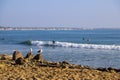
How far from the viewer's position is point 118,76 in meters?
15.5

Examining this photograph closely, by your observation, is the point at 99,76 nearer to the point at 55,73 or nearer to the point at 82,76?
the point at 82,76

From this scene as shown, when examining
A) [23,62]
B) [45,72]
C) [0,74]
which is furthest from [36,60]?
[0,74]

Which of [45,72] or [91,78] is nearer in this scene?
[91,78]

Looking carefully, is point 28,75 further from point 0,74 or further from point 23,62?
point 23,62

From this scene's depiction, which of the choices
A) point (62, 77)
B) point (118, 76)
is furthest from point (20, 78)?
point (118, 76)

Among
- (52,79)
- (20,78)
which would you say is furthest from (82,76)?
(20,78)

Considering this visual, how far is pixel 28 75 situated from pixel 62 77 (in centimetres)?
126

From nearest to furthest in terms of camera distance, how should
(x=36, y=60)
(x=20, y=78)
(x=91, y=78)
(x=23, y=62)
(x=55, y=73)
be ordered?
1. (x=20, y=78)
2. (x=91, y=78)
3. (x=55, y=73)
4. (x=23, y=62)
5. (x=36, y=60)

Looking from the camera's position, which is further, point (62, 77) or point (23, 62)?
point (23, 62)

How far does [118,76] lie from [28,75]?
369 cm

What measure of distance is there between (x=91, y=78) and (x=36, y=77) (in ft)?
6.68

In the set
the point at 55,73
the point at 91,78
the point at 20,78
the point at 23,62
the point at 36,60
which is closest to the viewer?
the point at 20,78

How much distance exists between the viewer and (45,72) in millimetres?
15609

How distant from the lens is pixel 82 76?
1463cm
